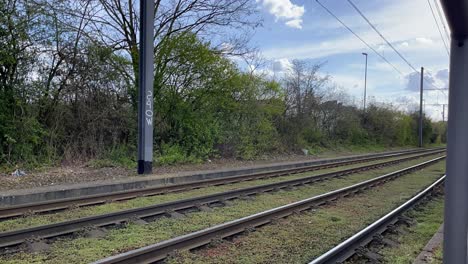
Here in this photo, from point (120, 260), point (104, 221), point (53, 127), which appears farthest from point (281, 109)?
point (120, 260)

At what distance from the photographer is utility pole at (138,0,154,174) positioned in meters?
14.3

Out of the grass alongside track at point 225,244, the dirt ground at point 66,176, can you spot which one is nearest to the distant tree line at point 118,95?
the dirt ground at point 66,176

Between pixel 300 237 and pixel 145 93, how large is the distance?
9.48 metres

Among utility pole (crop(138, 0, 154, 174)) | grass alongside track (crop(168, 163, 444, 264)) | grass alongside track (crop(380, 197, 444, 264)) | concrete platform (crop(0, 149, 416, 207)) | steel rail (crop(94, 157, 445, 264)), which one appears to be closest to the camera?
steel rail (crop(94, 157, 445, 264))

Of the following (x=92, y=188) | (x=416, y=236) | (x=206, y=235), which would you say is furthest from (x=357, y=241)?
(x=92, y=188)

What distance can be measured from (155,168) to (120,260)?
11753 millimetres

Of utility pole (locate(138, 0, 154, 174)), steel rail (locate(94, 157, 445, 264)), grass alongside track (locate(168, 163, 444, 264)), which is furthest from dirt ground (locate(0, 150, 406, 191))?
grass alongside track (locate(168, 163, 444, 264))

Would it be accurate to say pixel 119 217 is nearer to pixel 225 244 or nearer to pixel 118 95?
pixel 225 244

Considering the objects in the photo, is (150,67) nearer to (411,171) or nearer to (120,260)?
(120,260)

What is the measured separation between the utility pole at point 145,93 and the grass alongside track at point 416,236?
9.05m

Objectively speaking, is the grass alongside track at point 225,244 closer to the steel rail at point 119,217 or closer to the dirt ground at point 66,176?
the steel rail at point 119,217

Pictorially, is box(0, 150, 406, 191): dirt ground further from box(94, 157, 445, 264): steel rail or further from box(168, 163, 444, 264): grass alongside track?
box(168, 163, 444, 264): grass alongside track

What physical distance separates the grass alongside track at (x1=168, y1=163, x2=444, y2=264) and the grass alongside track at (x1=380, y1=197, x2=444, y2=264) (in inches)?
27.6

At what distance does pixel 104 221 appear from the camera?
7223 millimetres
